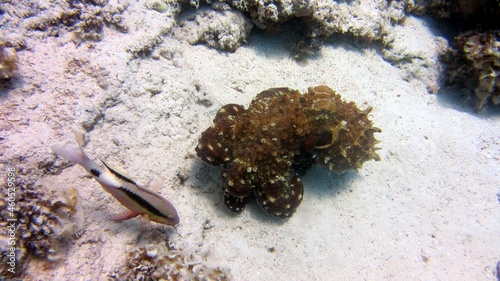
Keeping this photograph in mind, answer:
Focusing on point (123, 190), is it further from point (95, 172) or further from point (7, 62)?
point (7, 62)

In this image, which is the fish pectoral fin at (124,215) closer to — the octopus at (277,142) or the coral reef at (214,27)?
the octopus at (277,142)

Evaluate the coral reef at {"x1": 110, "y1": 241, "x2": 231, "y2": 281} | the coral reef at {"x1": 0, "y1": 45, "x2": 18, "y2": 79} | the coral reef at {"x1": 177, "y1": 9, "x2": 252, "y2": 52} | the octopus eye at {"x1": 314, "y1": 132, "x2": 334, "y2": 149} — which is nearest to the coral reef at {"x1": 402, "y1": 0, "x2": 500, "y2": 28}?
the coral reef at {"x1": 177, "y1": 9, "x2": 252, "y2": 52}

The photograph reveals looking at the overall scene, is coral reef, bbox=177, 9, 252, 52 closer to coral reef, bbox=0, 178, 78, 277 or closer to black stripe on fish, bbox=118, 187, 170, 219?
black stripe on fish, bbox=118, 187, 170, 219

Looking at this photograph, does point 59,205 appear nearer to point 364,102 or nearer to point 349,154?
point 349,154

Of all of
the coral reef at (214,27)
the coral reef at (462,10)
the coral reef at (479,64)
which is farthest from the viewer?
the coral reef at (462,10)

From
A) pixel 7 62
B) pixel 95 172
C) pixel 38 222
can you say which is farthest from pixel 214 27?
pixel 38 222

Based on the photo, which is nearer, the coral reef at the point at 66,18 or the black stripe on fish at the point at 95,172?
the black stripe on fish at the point at 95,172

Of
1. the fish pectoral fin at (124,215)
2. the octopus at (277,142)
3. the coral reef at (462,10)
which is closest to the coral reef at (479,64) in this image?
the coral reef at (462,10)
